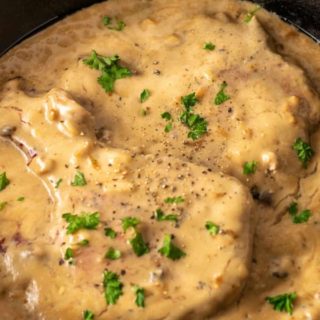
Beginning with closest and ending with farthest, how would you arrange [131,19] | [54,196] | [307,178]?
[54,196] → [307,178] → [131,19]

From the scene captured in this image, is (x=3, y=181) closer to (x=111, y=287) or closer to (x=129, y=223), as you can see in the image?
(x=129, y=223)

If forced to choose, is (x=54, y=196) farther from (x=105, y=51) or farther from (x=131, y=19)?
(x=131, y=19)

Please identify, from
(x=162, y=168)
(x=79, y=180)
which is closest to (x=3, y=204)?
(x=79, y=180)

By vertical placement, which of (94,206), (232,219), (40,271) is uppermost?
(232,219)

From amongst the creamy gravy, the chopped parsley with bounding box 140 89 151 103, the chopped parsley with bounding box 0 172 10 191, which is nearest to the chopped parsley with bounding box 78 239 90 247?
the creamy gravy

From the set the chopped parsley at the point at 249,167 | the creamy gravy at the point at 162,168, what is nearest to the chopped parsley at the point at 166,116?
the creamy gravy at the point at 162,168

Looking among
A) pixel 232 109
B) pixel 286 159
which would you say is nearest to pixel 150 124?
pixel 232 109

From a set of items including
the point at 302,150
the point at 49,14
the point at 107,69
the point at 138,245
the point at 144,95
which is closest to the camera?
the point at 138,245
